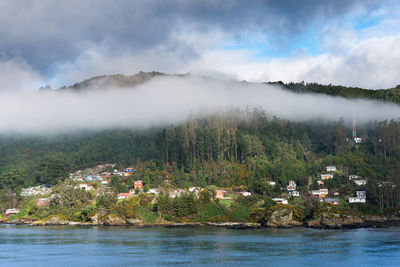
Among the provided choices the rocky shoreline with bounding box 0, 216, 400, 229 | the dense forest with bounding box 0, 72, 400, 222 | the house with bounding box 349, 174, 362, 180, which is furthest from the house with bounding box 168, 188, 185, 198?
the house with bounding box 349, 174, 362, 180

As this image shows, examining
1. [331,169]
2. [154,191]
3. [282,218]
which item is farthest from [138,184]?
[331,169]

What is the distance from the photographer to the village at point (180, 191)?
316ft

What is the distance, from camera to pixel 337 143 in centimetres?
12812

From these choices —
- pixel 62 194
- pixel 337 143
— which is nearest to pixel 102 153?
pixel 62 194

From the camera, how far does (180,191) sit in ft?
330

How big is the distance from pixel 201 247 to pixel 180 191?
42180mm

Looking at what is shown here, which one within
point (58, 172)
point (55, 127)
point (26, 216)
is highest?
point (55, 127)

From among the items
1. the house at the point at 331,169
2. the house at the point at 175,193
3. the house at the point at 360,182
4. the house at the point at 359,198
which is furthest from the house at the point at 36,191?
the house at the point at 360,182

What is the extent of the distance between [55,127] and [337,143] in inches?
4295

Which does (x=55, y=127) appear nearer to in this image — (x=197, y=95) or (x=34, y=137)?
(x=34, y=137)

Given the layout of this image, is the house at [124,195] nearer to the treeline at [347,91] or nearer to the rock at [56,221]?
the rock at [56,221]

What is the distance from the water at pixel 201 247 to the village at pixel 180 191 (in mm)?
18769

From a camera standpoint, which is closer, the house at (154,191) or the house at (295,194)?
the house at (295,194)

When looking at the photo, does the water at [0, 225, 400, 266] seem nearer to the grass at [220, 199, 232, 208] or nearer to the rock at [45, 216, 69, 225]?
the grass at [220, 199, 232, 208]
